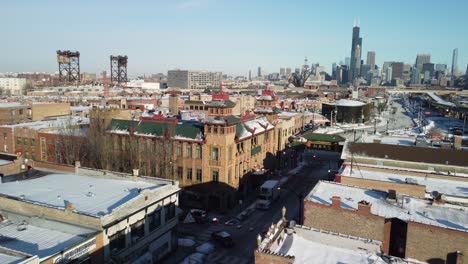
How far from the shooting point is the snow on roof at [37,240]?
968 inches

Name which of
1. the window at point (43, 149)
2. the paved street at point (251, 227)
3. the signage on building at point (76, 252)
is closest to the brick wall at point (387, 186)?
the paved street at point (251, 227)

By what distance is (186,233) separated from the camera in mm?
43406

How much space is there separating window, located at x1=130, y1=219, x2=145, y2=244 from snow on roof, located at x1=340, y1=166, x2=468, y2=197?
71.7 ft

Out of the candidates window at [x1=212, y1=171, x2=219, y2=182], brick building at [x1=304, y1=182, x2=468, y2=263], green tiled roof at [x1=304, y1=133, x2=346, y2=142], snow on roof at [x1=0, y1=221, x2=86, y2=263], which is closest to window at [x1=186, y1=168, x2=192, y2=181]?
window at [x1=212, y1=171, x2=219, y2=182]

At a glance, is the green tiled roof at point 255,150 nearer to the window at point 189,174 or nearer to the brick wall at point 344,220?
the window at point 189,174

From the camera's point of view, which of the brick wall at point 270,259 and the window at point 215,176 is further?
the window at point 215,176

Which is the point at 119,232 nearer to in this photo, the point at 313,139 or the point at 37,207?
the point at 37,207

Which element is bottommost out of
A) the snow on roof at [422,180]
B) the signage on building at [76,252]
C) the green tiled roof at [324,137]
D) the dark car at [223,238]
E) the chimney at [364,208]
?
the dark car at [223,238]

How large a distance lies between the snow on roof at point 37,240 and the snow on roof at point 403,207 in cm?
1826

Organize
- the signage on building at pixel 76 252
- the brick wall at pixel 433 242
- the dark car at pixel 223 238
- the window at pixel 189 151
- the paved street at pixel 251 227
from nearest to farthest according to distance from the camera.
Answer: the signage on building at pixel 76 252 → the brick wall at pixel 433 242 → the paved street at pixel 251 227 → the dark car at pixel 223 238 → the window at pixel 189 151

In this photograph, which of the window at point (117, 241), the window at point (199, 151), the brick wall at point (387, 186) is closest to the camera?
the window at point (117, 241)

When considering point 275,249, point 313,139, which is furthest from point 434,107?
point 275,249

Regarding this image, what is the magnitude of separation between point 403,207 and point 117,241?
74.5 ft

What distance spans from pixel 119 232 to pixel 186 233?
1463cm
